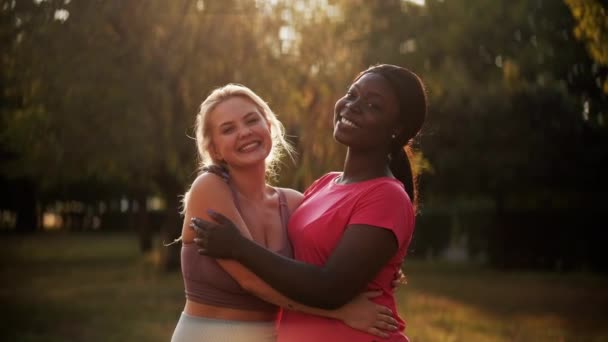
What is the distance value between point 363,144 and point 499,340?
762cm

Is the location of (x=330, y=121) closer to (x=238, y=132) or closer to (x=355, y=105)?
(x=238, y=132)

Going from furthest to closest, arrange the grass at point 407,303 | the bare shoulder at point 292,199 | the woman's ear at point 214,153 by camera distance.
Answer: the grass at point 407,303, the bare shoulder at point 292,199, the woman's ear at point 214,153

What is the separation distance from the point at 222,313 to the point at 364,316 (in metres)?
0.66

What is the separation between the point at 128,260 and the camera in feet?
80.0

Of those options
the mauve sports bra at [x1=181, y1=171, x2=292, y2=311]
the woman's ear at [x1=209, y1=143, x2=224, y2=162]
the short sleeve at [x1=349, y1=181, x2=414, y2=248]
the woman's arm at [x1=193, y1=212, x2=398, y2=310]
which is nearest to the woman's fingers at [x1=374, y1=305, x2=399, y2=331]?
the woman's arm at [x1=193, y1=212, x2=398, y2=310]

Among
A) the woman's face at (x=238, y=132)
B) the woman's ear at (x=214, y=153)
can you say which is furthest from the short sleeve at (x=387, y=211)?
the woman's ear at (x=214, y=153)

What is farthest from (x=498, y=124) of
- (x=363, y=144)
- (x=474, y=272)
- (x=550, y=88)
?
(x=363, y=144)

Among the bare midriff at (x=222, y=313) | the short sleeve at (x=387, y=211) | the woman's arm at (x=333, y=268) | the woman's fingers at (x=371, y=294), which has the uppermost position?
the short sleeve at (x=387, y=211)

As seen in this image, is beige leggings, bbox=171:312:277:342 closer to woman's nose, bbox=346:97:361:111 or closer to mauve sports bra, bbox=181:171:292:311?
mauve sports bra, bbox=181:171:292:311

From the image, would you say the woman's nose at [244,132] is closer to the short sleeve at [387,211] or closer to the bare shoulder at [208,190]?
the bare shoulder at [208,190]

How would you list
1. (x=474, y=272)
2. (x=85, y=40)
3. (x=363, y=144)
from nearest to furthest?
(x=363, y=144) → (x=85, y=40) → (x=474, y=272)

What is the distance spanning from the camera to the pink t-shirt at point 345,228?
314 centimetres

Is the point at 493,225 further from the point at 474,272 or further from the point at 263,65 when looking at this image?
the point at 263,65

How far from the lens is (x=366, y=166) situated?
11.3 ft
